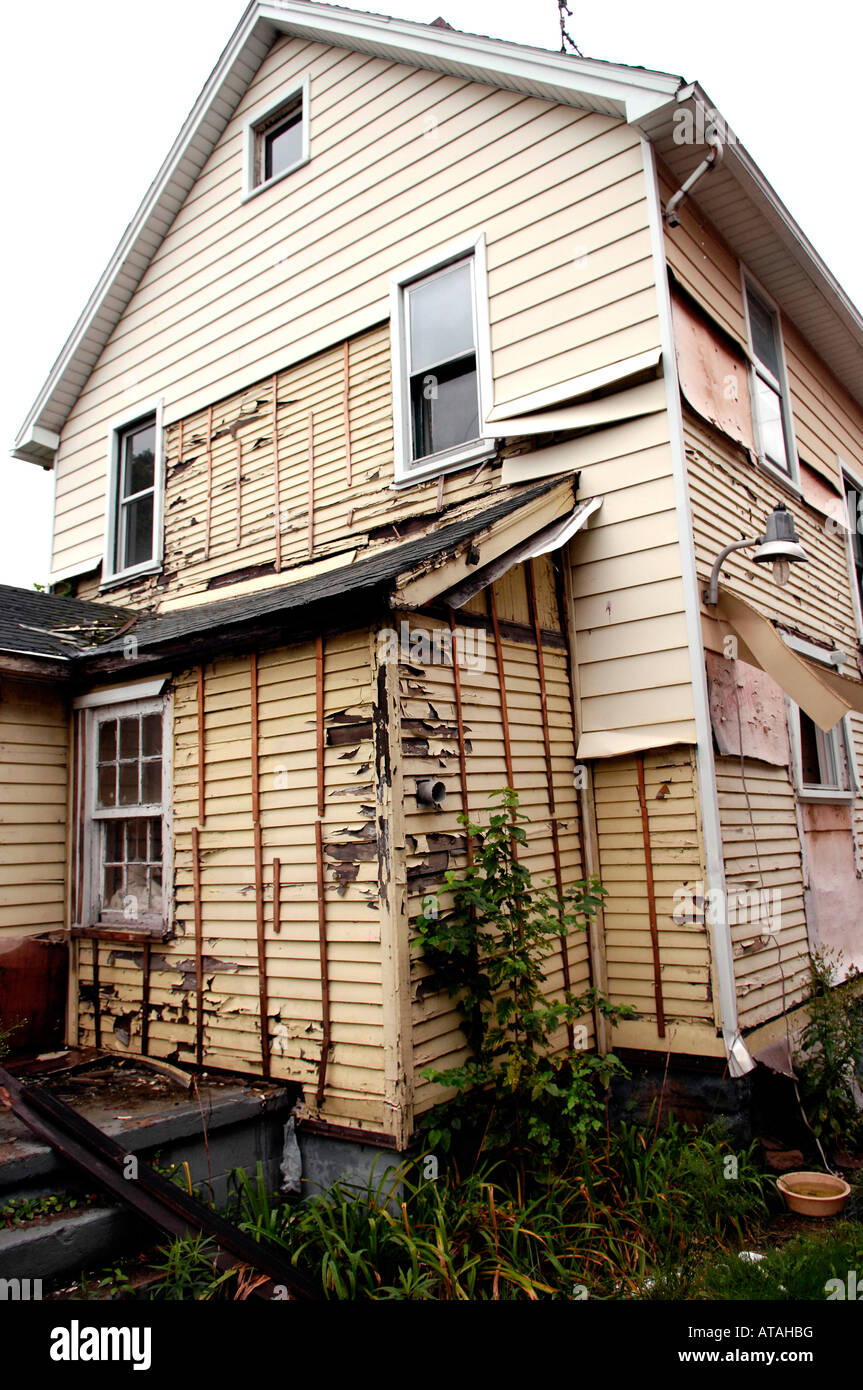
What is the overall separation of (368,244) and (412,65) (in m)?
1.58

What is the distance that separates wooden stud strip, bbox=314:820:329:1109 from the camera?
16.5 feet

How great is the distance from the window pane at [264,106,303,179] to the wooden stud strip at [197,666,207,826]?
607cm

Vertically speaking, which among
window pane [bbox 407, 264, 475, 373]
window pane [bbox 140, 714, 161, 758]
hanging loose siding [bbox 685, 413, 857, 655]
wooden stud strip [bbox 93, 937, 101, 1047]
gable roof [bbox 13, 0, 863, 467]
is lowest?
wooden stud strip [bbox 93, 937, 101, 1047]

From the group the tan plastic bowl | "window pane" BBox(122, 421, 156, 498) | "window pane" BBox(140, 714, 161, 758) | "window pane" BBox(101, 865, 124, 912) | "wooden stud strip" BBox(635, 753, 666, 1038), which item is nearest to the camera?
the tan plastic bowl

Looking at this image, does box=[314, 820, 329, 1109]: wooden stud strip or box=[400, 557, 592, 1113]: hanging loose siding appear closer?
box=[400, 557, 592, 1113]: hanging loose siding

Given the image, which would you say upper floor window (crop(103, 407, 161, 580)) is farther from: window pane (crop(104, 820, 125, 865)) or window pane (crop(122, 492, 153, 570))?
window pane (crop(104, 820, 125, 865))

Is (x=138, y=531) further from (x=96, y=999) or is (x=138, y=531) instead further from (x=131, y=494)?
(x=96, y=999)

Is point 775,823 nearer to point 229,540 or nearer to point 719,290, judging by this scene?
point 719,290

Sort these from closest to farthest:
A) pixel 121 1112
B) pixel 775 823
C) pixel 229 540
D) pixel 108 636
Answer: pixel 121 1112 → pixel 775 823 → pixel 108 636 → pixel 229 540

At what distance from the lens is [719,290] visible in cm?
732

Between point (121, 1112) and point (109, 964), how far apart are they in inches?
69.7

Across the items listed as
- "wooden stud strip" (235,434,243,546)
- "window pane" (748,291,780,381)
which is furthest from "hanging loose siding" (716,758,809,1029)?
"wooden stud strip" (235,434,243,546)

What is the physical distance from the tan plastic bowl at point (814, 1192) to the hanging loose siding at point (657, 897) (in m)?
0.84
